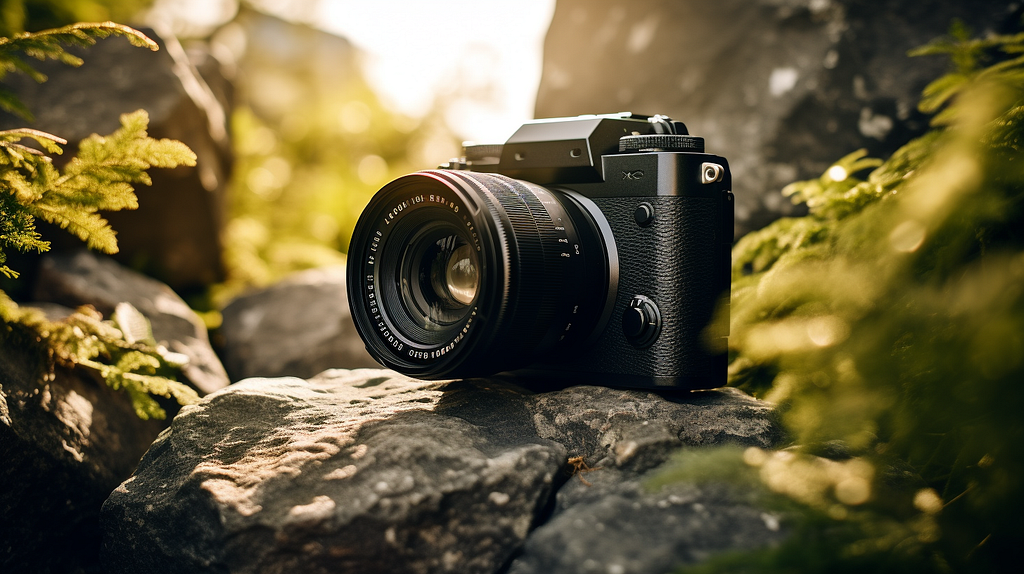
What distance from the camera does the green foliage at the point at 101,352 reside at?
1.56 meters

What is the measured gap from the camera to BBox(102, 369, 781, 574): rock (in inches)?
42.4

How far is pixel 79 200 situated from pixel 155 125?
1.09 meters

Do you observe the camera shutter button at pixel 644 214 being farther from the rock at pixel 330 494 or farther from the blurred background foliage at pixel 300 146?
the blurred background foliage at pixel 300 146

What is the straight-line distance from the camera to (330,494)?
1.14 m

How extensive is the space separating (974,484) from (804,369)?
0.30 metres

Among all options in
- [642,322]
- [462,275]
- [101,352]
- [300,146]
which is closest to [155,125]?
[101,352]

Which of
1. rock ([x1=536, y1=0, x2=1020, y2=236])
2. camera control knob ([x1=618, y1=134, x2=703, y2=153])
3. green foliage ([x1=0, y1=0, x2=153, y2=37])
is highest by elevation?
green foliage ([x1=0, y1=0, x2=153, y2=37])

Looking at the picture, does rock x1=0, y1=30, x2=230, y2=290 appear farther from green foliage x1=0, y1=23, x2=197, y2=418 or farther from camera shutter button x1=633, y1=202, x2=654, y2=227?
camera shutter button x1=633, y1=202, x2=654, y2=227

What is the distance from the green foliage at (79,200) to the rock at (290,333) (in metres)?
0.87

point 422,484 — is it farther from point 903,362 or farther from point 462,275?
point 903,362

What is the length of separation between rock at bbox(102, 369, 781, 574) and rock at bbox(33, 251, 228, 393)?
0.77m

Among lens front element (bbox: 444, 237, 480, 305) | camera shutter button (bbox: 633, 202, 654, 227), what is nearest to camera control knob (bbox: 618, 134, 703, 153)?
camera shutter button (bbox: 633, 202, 654, 227)

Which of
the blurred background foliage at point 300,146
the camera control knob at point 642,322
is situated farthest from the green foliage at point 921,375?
the blurred background foliage at point 300,146

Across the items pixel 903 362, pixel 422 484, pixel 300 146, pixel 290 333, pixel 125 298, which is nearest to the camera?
pixel 903 362
